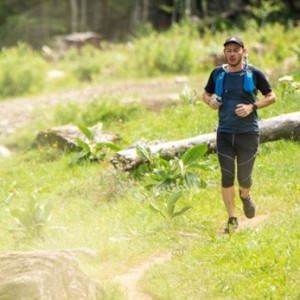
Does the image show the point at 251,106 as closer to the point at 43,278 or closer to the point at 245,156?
the point at 245,156

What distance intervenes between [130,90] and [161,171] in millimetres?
12168

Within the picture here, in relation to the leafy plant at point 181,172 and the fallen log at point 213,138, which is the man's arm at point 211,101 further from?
the fallen log at point 213,138

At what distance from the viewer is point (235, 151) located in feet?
28.4

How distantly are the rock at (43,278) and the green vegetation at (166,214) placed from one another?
1.72 ft

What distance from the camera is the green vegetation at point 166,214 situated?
7.46 m

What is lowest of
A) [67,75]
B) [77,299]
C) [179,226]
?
[67,75]

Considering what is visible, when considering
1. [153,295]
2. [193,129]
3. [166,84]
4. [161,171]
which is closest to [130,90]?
[166,84]

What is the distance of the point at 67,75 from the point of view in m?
26.6

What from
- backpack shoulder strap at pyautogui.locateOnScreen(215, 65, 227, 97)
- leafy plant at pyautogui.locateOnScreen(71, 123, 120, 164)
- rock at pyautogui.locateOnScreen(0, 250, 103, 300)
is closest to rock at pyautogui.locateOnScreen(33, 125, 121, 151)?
leafy plant at pyautogui.locateOnScreen(71, 123, 120, 164)

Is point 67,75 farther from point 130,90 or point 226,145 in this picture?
point 226,145

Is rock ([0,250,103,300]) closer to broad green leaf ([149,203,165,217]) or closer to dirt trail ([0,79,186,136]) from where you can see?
broad green leaf ([149,203,165,217])

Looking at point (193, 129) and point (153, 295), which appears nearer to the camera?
point (153, 295)

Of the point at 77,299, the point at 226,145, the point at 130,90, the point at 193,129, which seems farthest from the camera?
the point at 130,90

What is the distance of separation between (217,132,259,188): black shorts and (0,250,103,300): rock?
2.30m
